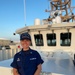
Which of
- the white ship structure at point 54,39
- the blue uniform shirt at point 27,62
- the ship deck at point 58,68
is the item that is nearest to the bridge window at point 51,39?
the white ship structure at point 54,39

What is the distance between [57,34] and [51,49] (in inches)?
31.3

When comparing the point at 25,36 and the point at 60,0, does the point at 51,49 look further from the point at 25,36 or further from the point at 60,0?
the point at 25,36

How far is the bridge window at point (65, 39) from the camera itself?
7.44 meters

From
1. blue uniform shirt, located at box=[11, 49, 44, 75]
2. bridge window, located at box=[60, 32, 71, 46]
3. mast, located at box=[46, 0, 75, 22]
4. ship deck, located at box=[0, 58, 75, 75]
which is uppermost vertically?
mast, located at box=[46, 0, 75, 22]

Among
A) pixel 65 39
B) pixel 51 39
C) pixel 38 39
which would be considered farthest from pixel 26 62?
pixel 38 39

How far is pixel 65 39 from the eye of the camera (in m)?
7.50

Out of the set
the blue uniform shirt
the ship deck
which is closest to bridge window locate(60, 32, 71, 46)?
the ship deck

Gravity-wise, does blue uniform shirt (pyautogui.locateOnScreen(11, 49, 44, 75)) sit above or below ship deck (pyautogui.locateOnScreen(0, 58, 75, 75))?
above

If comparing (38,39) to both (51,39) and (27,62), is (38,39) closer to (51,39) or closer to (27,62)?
(51,39)

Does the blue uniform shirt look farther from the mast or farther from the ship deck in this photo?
the mast

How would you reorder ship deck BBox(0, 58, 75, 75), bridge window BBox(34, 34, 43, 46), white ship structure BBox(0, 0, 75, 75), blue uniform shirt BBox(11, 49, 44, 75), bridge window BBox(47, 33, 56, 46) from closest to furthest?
blue uniform shirt BBox(11, 49, 44, 75) < ship deck BBox(0, 58, 75, 75) < white ship structure BBox(0, 0, 75, 75) < bridge window BBox(47, 33, 56, 46) < bridge window BBox(34, 34, 43, 46)

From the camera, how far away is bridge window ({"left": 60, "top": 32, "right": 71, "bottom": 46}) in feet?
24.4

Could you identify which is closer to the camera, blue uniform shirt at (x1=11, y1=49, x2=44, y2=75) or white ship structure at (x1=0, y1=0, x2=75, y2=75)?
blue uniform shirt at (x1=11, y1=49, x2=44, y2=75)

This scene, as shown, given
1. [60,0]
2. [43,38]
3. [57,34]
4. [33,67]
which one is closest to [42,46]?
[43,38]
